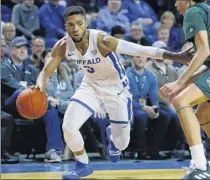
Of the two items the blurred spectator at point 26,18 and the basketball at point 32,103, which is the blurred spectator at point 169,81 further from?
the basketball at point 32,103

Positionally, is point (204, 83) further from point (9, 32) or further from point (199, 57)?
point (9, 32)

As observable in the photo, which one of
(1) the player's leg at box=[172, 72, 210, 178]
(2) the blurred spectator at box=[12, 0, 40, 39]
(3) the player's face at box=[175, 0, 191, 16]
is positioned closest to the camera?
(1) the player's leg at box=[172, 72, 210, 178]

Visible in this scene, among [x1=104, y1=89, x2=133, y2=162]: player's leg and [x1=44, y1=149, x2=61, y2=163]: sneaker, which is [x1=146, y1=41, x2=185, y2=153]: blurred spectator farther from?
[x1=104, y1=89, x2=133, y2=162]: player's leg

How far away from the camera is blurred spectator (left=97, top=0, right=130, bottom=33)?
11820 mm

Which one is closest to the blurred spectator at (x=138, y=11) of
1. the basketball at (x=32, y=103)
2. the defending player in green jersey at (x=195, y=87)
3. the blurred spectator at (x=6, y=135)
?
the blurred spectator at (x=6, y=135)

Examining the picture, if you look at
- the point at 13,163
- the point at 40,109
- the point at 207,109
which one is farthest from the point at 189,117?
the point at 13,163

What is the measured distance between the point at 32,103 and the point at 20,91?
7.90ft

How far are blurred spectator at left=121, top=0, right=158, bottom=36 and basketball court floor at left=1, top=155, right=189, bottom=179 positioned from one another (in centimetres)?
391

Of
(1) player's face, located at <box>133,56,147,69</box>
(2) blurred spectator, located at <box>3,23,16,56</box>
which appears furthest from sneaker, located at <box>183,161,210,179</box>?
(2) blurred spectator, located at <box>3,23,16,56</box>

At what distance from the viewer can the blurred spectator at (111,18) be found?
38.8 ft

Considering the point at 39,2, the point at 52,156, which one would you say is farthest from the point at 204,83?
the point at 39,2

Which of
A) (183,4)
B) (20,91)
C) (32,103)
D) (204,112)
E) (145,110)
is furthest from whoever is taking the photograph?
(145,110)

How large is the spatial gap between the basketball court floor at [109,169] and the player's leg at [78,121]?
0.55 metres

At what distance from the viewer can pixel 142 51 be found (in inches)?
Result: 261
